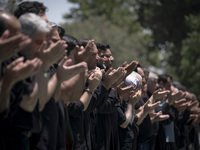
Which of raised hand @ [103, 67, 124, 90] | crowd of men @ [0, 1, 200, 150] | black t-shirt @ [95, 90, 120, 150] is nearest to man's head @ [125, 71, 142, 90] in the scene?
crowd of men @ [0, 1, 200, 150]

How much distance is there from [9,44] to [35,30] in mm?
603

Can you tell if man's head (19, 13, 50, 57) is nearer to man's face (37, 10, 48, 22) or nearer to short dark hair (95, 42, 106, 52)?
man's face (37, 10, 48, 22)

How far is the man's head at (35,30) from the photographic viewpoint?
4301 millimetres

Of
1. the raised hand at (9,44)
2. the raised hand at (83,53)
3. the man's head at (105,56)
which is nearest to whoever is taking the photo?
the raised hand at (9,44)

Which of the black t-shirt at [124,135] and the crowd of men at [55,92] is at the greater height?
the crowd of men at [55,92]

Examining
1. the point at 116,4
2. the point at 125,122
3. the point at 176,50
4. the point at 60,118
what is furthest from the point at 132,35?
the point at 60,118

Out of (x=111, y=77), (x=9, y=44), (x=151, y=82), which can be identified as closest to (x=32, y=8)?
(x=111, y=77)

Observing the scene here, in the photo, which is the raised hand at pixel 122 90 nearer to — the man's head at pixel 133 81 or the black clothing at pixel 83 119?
the man's head at pixel 133 81

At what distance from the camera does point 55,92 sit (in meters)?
4.59

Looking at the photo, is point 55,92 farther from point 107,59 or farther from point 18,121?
point 107,59

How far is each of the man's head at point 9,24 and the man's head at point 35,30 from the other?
285 mm

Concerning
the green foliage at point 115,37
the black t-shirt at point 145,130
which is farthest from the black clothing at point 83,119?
the green foliage at point 115,37

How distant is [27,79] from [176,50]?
77.6 feet

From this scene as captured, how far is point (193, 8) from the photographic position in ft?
85.0
